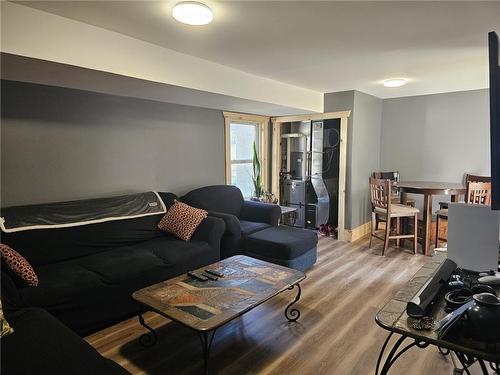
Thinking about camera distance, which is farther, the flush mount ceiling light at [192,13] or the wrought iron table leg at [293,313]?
the wrought iron table leg at [293,313]

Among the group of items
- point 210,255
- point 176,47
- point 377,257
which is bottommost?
point 377,257

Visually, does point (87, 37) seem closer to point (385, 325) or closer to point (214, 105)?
point (214, 105)

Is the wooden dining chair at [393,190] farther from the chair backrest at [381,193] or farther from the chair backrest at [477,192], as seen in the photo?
the chair backrest at [477,192]

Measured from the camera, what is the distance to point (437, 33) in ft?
7.60

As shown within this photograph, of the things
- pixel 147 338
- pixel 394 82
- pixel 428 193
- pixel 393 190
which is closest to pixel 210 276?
pixel 147 338

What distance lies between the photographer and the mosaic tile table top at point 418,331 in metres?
0.98

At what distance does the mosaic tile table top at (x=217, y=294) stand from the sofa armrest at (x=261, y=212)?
1470 mm

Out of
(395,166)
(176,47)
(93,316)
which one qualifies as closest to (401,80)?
(395,166)

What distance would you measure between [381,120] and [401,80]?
5.28 ft

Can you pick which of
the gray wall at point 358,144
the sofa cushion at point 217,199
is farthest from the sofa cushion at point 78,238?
the gray wall at point 358,144

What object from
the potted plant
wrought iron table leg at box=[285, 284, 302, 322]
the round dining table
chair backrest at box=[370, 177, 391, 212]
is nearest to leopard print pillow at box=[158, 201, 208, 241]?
wrought iron table leg at box=[285, 284, 302, 322]

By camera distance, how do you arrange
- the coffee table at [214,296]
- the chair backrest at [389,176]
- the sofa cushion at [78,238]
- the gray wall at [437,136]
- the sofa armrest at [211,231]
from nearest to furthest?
the coffee table at [214,296] < the sofa cushion at [78,238] < the sofa armrest at [211,231] < the gray wall at [437,136] < the chair backrest at [389,176]

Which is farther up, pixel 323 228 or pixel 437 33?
pixel 437 33

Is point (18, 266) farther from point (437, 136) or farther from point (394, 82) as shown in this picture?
point (437, 136)
